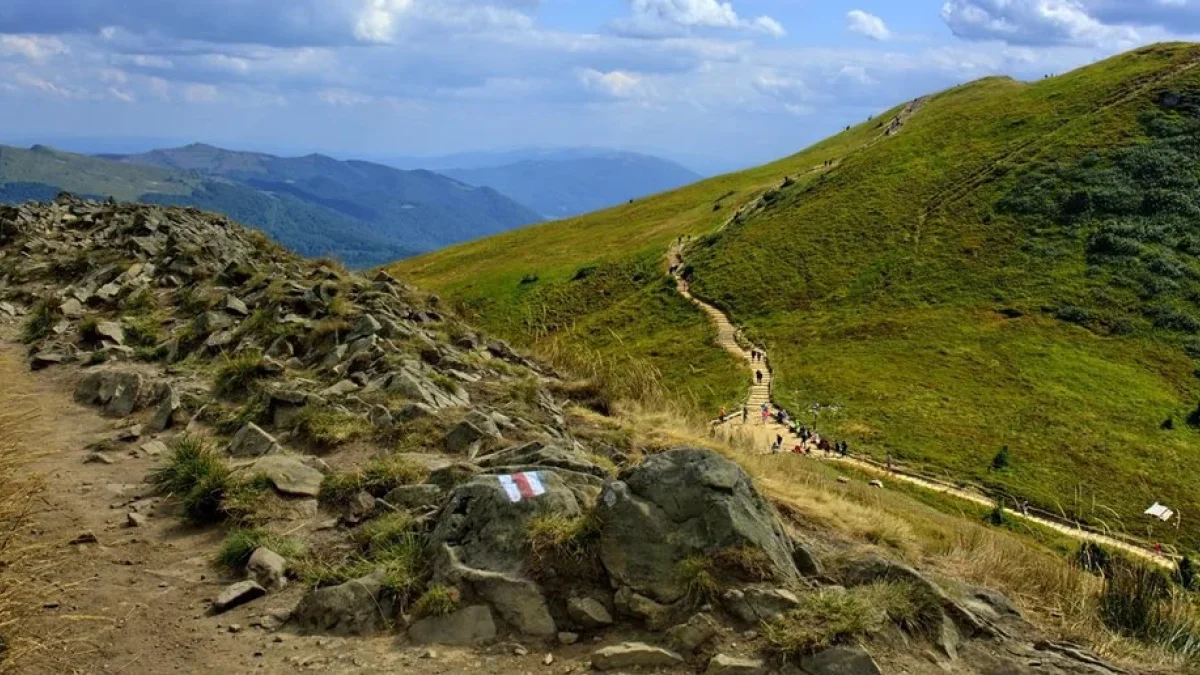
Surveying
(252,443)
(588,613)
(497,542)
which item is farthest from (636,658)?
(252,443)

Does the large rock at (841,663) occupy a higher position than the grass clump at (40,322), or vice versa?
the grass clump at (40,322)

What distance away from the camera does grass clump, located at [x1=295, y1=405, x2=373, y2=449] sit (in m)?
12.2

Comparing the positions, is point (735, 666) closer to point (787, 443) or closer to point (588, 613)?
point (588, 613)

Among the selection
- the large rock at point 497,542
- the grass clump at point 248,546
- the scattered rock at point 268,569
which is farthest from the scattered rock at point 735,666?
the grass clump at point 248,546

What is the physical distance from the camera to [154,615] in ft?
25.9

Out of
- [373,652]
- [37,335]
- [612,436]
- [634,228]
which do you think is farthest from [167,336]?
[634,228]

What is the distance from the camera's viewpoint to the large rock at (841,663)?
654cm

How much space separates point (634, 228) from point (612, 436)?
323ft

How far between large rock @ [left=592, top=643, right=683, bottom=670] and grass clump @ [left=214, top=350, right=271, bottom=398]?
998cm

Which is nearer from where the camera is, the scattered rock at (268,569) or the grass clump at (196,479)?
the scattered rock at (268,569)

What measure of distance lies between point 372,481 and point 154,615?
301cm

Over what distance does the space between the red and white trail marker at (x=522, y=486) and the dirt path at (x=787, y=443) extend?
914cm

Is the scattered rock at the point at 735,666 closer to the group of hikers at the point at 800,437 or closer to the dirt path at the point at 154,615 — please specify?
the dirt path at the point at 154,615

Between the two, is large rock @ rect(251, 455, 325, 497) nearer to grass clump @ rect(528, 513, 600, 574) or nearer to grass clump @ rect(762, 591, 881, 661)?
grass clump @ rect(528, 513, 600, 574)
